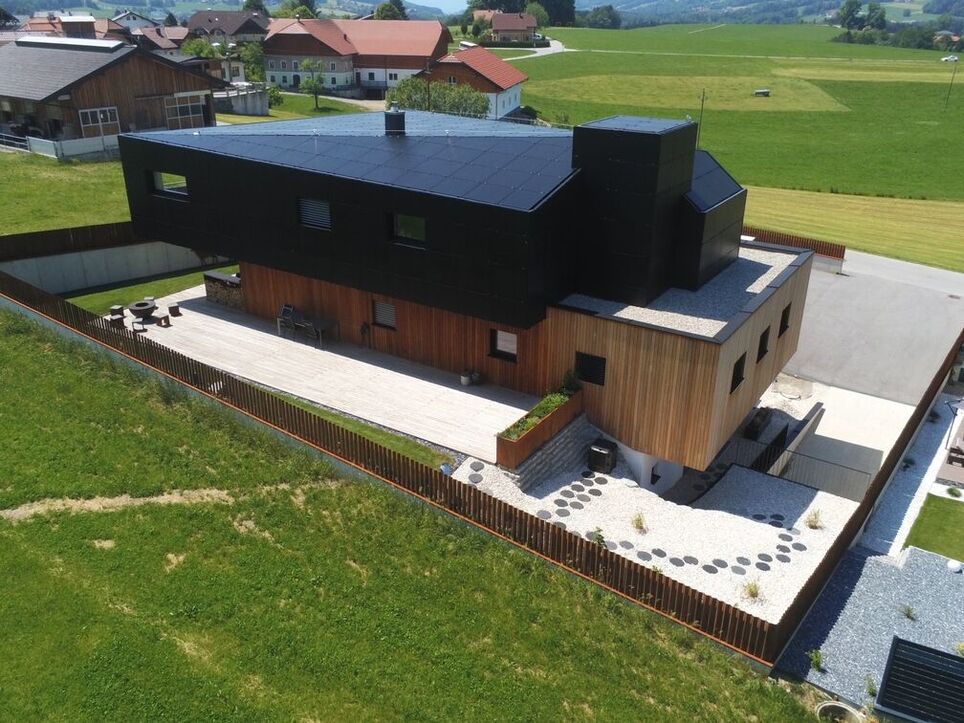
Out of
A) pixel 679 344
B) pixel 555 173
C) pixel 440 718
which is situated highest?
pixel 555 173

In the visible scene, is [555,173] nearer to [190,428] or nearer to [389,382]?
[389,382]

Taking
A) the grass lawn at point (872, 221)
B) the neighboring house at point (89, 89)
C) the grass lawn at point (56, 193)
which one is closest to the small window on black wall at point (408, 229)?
the grass lawn at point (56, 193)

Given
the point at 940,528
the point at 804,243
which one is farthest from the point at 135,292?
the point at 804,243

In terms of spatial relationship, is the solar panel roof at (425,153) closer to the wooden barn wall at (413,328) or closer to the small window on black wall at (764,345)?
the wooden barn wall at (413,328)

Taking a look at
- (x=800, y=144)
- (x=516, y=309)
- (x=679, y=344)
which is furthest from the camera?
(x=800, y=144)

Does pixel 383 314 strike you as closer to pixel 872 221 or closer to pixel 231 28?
pixel 872 221

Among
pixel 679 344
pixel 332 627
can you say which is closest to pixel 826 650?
pixel 679 344

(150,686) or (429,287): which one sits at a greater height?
(429,287)
